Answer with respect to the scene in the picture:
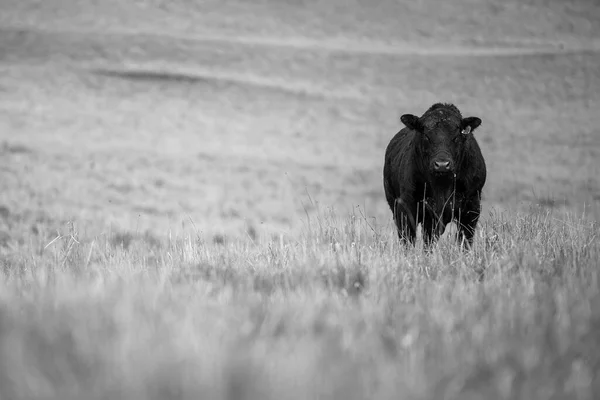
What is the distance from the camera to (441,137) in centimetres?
744

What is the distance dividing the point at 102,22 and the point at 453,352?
35.3 meters

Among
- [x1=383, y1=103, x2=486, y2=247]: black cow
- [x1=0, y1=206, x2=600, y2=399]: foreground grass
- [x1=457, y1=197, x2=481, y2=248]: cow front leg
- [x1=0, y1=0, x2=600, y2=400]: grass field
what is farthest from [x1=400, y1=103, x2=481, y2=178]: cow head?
[x1=0, y1=206, x2=600, y2=399]: foreground grass

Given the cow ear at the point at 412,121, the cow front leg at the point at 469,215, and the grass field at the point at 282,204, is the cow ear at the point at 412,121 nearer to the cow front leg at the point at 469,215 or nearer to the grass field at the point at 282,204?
the cow front leg at the point at 469,215

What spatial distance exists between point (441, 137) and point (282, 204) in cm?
1289

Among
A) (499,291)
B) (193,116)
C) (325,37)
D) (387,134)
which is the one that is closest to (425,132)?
(499,291)

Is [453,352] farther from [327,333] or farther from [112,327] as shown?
[112,327]

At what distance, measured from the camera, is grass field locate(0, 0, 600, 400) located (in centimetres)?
254

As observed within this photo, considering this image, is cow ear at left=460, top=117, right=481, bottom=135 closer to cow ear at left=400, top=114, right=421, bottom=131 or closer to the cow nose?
cow ear at left=400, top=114, right=421, bottom=131

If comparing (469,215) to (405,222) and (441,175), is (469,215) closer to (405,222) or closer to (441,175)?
(441,175)

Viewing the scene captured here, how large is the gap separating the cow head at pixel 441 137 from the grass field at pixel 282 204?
0.76 meters

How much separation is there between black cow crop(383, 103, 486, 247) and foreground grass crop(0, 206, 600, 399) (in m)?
2.82

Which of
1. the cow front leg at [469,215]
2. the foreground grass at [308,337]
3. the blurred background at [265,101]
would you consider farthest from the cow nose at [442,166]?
the blurred background at [265,101]

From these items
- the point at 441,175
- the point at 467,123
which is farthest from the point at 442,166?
the point at 467,123

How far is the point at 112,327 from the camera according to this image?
278cm
